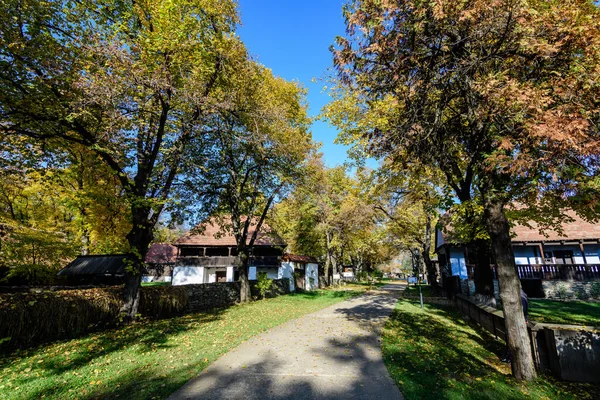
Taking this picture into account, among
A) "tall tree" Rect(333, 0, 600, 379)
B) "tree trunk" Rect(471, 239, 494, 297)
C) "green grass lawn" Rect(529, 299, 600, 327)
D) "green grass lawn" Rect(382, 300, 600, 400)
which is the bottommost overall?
"green grass lawn" Rect(529, 299, 600, 327)

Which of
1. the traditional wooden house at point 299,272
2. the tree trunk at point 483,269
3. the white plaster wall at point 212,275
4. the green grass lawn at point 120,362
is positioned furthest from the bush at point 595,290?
the white plaster wall at point 212,275

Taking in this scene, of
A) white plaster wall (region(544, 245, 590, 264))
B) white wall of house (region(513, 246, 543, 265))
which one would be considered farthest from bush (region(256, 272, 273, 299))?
white plaster wall (region(544, 245, 590, 264))

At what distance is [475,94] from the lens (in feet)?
19.4

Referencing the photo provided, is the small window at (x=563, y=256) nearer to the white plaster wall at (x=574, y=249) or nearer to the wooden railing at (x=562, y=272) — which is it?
the white plaster wall at (x=574, y=249)

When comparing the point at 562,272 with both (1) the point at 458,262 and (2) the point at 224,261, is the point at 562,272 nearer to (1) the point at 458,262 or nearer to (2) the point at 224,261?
(1) the point at 458,262

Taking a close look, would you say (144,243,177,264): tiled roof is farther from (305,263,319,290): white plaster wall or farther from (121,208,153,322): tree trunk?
(121,208,153,322): tree trunk

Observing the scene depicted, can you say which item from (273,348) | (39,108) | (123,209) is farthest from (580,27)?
(123,209)

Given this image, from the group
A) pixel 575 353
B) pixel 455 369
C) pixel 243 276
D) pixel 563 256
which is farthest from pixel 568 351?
pixel 563 256

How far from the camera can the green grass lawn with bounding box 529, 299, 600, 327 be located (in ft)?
34.1

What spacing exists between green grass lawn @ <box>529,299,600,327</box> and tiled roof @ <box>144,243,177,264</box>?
1897 inches

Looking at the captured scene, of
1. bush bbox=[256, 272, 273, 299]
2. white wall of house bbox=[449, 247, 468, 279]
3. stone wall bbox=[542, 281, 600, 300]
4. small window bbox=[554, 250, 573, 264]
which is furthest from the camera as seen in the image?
white wall of house bbox=[449, 247, 468, 279]

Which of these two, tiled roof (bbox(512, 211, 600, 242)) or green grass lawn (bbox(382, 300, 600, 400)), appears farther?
tiled roof (bbox(512, 211, 600, 242))

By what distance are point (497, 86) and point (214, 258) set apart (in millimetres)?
32928

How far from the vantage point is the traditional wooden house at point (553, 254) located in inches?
704
